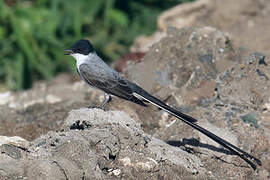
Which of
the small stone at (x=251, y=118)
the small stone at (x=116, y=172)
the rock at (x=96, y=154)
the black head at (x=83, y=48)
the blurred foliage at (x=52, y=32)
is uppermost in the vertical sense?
the black head at (x=83, y=48)

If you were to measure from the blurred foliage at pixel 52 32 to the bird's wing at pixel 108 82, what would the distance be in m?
4.05

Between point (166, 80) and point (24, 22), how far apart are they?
14.2 ft

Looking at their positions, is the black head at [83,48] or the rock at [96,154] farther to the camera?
the black head at [83,48]

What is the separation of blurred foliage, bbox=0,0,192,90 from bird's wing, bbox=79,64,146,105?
405 centimetres

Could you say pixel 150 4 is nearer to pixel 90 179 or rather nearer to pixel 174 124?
pixel 174 124

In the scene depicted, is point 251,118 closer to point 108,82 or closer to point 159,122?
point 159,122

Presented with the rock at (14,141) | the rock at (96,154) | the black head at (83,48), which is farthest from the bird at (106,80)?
the rock at (14,141)

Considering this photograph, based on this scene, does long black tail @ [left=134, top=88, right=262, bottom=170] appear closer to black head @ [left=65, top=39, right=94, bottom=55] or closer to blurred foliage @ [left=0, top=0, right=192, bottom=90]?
black head @ [left=65, top=39, right=94, bottom=55]

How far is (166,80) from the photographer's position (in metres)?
7.75

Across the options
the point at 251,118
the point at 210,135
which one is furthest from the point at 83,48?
the point at 251,118

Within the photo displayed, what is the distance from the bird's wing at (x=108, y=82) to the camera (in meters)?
6.59

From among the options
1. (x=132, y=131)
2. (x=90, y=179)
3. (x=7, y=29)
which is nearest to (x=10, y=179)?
(x=90, y=179)

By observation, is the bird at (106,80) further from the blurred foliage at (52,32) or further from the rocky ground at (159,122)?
the blurred foliage at (52,32)

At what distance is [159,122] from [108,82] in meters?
0.93
